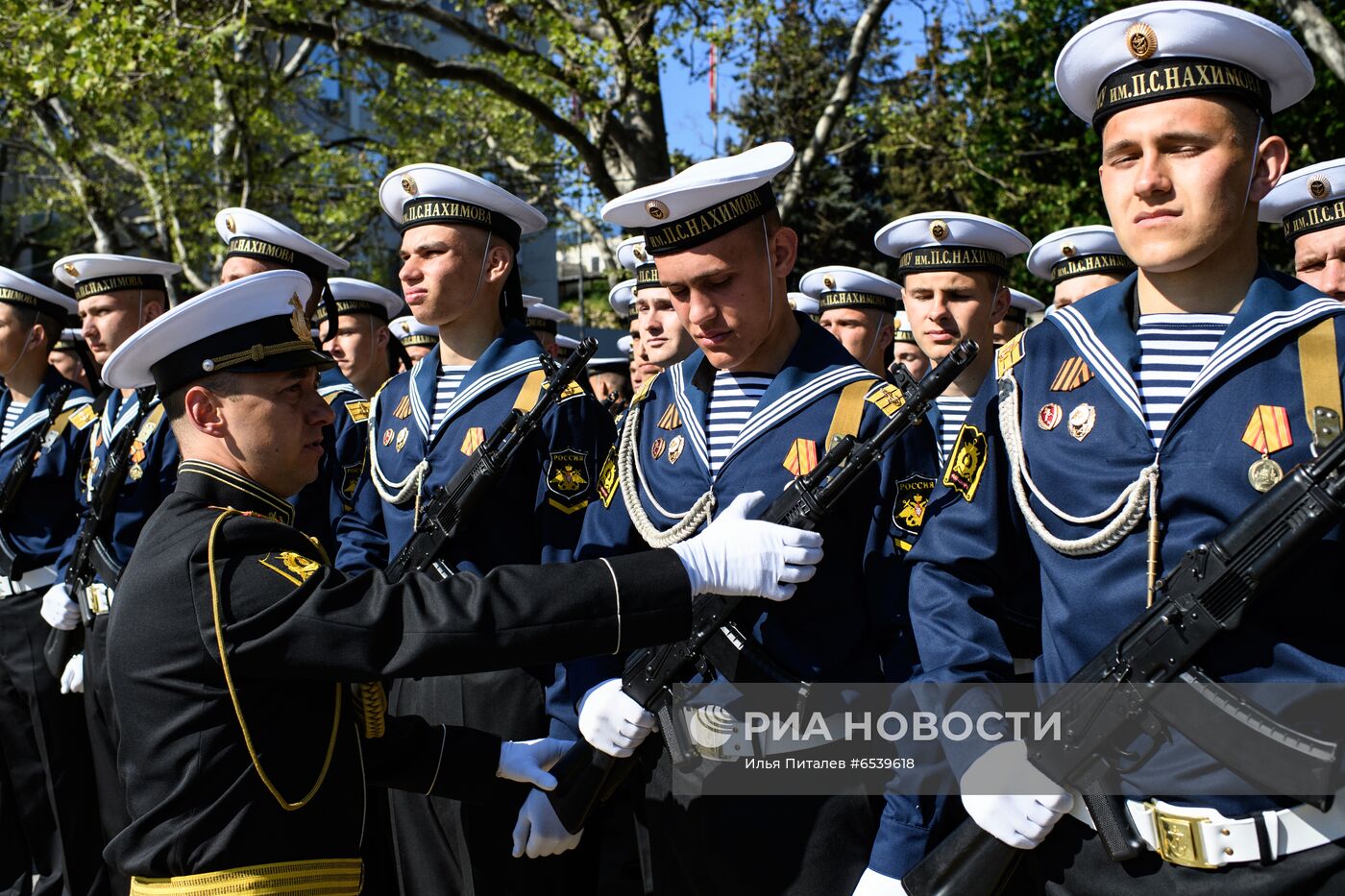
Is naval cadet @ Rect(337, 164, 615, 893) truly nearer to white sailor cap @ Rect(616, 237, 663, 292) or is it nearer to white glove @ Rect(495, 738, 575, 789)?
white glove @ Rect(495, 738, 575, 789)

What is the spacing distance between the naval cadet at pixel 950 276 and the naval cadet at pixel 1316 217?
1.16 metres

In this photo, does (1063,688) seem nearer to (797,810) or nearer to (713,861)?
(797,810)

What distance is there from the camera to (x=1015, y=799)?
231cm

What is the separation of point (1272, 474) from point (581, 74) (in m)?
11.7

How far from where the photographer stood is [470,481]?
3.97 metres

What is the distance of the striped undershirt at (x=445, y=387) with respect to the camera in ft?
14.2

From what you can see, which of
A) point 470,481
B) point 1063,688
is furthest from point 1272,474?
point 470,481

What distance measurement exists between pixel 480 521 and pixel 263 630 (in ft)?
5.50

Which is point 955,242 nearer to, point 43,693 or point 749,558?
point 749,558

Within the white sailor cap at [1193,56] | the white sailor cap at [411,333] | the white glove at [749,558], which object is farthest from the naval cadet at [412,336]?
the white sailor cap at [1193,56]

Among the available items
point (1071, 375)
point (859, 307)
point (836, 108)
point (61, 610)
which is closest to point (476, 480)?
point (1071, 375)

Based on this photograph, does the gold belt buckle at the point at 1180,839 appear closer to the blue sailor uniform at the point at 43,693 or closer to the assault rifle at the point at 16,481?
the blue sailor uniform at the point at 43,693

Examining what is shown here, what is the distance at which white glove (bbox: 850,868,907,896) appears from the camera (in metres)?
2.60

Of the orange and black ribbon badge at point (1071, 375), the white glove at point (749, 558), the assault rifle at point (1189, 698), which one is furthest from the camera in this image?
the white glove at point (749, 558)
